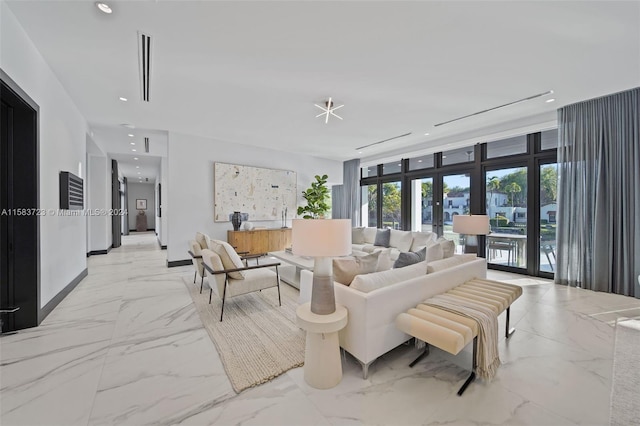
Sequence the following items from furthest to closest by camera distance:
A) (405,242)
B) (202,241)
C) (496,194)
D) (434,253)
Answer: (405,242), (496,194), (202,241), (434,253)

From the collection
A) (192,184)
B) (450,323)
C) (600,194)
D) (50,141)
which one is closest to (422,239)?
(600,194)

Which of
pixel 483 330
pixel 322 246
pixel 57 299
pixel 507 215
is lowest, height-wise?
pixel 57 299

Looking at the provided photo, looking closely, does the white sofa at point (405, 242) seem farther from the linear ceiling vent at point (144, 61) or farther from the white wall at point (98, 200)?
the white wall at point (98, 200)

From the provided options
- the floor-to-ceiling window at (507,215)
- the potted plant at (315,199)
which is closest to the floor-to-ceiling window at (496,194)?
the floor-to-ceiling window at (507,215)

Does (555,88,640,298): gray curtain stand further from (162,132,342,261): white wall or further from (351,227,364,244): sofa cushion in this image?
(162,132,342,261): white wall

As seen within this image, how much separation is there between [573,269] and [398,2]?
16.1 feet

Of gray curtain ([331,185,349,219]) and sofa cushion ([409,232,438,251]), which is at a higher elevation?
gray curtain ([331,185,349,219])

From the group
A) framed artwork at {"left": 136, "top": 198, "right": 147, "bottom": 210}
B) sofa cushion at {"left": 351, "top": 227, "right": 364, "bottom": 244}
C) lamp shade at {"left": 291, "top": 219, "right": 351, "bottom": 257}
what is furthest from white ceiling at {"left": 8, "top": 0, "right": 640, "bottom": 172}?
framed artwork at {"left": 136, "top": 198, "right": 147, "bottom": 210}

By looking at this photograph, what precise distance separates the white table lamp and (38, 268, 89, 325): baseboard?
10.4 feet

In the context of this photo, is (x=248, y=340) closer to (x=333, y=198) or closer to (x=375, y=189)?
(x=375, y=189)

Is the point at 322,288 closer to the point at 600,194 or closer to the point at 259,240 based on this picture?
the point at 259,240

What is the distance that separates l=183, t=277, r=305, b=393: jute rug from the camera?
2062mm

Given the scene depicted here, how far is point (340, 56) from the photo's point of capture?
2.78 metres

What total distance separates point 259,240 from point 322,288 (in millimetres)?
4620
